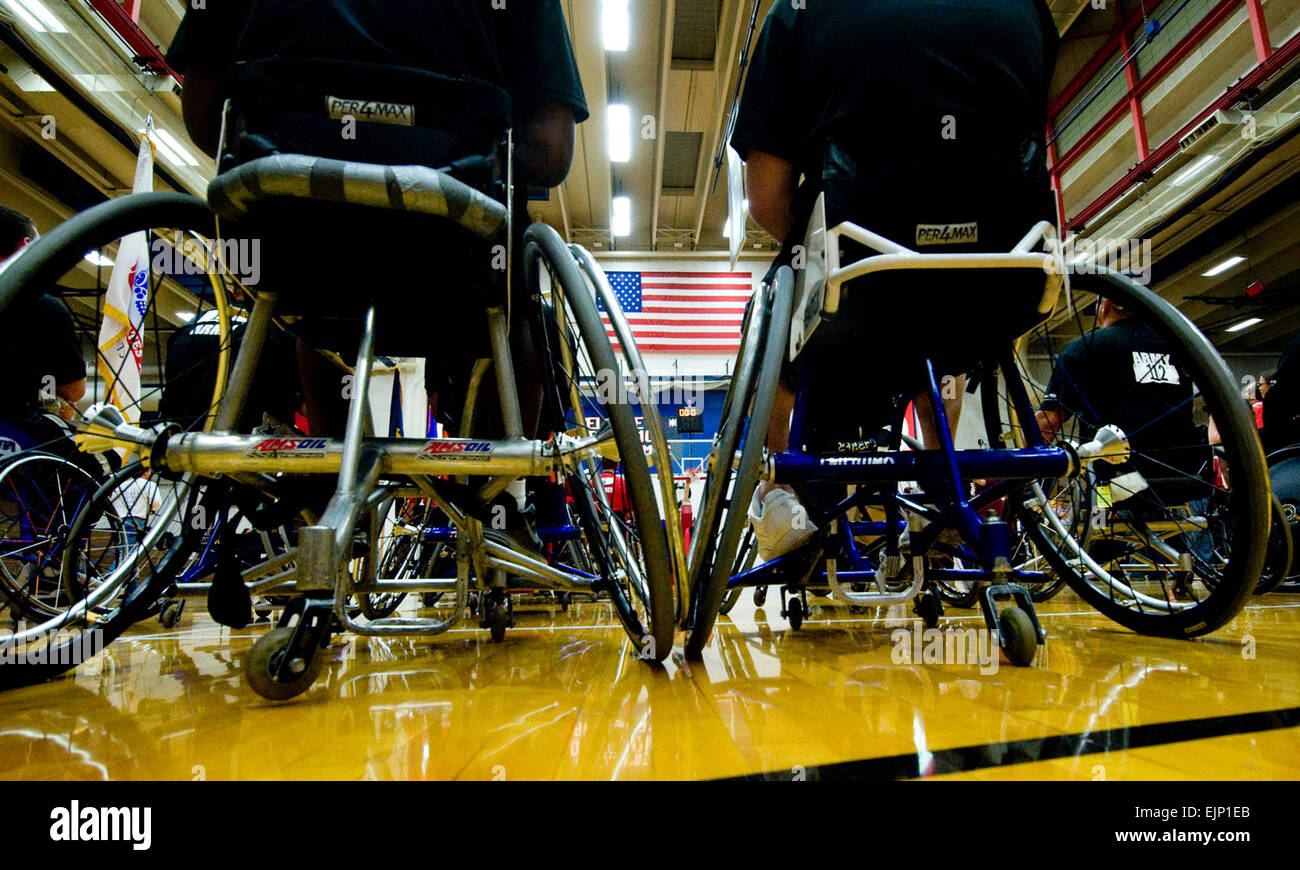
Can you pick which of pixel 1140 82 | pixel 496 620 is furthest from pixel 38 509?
pixel 1140 82

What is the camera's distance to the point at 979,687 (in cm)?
85

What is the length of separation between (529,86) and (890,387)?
0.99m

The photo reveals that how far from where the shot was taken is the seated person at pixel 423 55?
874mm

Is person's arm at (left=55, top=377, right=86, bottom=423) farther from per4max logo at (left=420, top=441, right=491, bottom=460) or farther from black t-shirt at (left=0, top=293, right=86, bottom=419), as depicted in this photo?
per4max logo at (left=420, top=441, right=491, bottom=460)

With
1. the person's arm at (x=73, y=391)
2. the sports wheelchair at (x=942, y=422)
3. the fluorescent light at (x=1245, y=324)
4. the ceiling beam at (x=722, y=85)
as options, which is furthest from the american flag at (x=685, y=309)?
the fluorescent light at (x=1245, y=324)

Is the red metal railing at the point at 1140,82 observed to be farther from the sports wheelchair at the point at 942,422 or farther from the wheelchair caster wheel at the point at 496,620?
the wheelchair caster wheel at the point at 496,620

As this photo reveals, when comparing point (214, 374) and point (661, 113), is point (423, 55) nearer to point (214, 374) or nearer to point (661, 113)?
point (214, 374)

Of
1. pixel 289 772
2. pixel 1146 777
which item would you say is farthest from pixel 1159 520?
pixel 289 772

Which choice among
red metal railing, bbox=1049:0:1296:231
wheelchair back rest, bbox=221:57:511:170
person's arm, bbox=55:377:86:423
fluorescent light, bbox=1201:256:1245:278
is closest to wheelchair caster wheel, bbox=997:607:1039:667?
wheelchair back rest, bbox=221:57:511:170

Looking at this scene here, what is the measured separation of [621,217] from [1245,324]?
10599mm

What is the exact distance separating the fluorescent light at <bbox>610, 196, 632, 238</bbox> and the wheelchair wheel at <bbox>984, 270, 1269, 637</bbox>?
7681 millimetres

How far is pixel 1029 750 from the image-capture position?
54 centimetres

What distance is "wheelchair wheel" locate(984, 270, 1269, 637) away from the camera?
0.98 m
